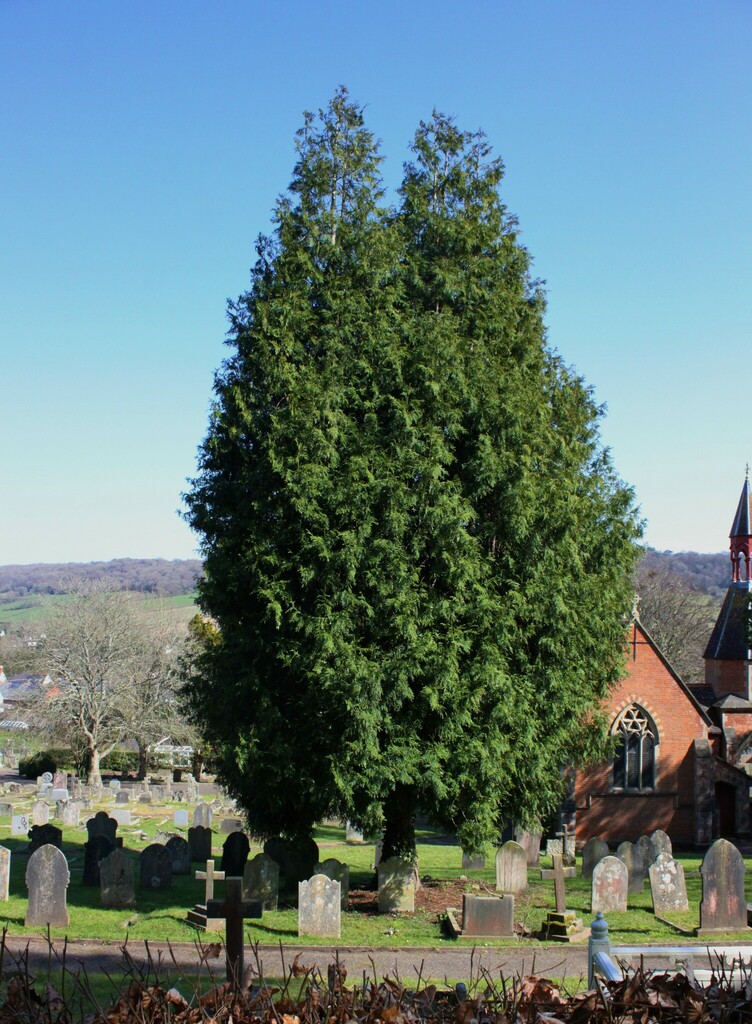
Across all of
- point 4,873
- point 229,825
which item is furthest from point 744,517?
point 4,873

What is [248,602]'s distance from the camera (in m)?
17.4

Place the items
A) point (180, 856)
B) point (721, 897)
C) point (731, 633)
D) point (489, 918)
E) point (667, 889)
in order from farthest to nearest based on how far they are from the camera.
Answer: point (731, 633) → point (180, 856) → point (667, 889) → point (721, 897) → point (489, 918)

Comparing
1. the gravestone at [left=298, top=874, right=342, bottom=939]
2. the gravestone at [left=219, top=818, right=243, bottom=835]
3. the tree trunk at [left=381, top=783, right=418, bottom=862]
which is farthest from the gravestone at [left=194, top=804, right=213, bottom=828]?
the gravestone at [left=298, top=874, right=342, bottom=939]

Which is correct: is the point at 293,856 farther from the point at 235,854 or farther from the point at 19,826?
the point at 19,826

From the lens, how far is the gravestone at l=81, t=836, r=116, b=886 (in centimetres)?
1911

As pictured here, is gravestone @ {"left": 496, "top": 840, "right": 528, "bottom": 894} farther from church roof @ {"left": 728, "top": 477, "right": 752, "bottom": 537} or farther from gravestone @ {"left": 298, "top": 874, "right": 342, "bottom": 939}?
church roof @ {"left": 728, "top": 477, "right": 752, "bottom": 537}

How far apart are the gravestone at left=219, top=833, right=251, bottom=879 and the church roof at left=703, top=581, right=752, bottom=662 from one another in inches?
904

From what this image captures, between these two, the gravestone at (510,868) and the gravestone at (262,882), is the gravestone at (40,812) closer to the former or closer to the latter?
the gravestone at (262,882)

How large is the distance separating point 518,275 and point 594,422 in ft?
11.7

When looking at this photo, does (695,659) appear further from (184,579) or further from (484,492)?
(184,579)

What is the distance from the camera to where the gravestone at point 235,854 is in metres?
18.4

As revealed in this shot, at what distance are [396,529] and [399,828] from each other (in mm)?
5813

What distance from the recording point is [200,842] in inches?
902

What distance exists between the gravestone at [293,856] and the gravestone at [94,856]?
3.53 meters
